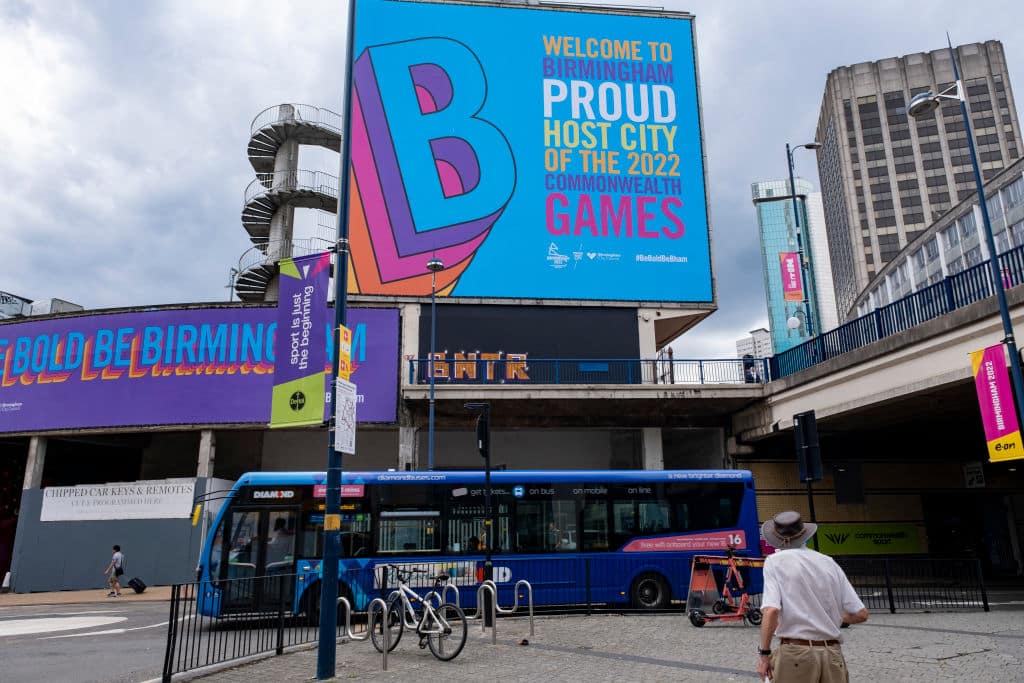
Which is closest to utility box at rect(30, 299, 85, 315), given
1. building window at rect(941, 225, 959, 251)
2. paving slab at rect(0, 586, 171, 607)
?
paving slab at rect(0, 586, 171, 607)

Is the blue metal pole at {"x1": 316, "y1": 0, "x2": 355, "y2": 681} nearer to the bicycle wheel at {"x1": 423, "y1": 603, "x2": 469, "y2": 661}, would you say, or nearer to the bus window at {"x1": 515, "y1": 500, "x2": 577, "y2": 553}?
the bicycle wheel at {"x1": 423, "y1": 603, "x2": 469, "y2": 661}

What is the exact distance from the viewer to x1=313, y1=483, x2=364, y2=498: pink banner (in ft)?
48.8

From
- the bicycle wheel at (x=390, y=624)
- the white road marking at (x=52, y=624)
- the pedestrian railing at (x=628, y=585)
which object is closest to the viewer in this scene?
the bicycle wheel at (x=390, y=624)

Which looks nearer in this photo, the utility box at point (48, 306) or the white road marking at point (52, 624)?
the white road marking at point (52, 624)

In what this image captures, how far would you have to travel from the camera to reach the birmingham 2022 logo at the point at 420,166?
97.3 feet

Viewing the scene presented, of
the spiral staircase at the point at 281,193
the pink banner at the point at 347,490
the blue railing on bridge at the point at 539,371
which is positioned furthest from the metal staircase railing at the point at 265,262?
the pink banner at the point at 347,490

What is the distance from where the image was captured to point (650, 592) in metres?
15.7

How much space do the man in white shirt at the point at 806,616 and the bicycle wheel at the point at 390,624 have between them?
6.41 metres

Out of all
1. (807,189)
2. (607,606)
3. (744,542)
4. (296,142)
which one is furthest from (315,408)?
(807,189)

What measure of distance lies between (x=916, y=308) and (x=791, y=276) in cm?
1480

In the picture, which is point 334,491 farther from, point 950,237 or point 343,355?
point 950,237

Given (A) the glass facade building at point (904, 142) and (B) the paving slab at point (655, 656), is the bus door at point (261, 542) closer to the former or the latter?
(B) the paving slab at point (655, 656)

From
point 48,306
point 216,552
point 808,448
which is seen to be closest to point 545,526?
point 808,448

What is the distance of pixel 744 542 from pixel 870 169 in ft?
406
